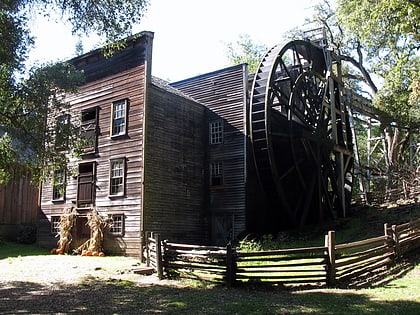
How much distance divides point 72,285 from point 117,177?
24.3 feet

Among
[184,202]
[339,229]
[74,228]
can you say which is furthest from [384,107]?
[74,228]

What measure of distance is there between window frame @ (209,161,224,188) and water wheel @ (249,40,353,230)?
2.46 m

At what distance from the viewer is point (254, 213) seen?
62.6 ft

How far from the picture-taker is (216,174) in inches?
787

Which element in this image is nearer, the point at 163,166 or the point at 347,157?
the point at 163,166

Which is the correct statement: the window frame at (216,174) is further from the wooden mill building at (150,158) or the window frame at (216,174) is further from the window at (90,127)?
the window at (90,127)

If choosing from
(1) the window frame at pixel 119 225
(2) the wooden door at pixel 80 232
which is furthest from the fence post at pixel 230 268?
(2) the wooden door at pixel 80 232

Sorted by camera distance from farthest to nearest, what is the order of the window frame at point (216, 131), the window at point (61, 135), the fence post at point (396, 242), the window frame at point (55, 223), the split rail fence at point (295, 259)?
the window frame at point (216, 131), the window frame at point (55, 223), the window at point (61, 135), the fence post at point (396, 242), the split rail fence at point (295, 259)

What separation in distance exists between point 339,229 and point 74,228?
37.6 ft

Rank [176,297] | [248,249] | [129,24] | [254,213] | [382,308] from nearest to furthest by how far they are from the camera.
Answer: [382,308] < [176,297] < [129,24] < [248,249] < [254,213]

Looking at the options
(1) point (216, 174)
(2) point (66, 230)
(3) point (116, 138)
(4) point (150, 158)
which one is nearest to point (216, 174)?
(1) point (216, 174)

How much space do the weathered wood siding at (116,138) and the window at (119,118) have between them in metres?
0.22

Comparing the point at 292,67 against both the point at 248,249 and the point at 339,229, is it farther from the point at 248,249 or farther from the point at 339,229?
the point at 248,249

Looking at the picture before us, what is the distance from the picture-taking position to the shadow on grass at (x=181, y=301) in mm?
7309
